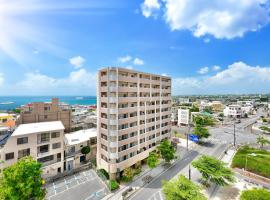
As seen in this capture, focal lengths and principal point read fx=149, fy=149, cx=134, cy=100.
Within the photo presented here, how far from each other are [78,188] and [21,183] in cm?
1410

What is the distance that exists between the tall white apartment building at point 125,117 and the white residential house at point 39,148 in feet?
31.3

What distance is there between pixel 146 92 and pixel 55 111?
108 feet

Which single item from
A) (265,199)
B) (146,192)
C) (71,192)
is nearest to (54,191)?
(71,192)

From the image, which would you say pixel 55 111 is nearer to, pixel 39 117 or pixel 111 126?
pixel 39 117

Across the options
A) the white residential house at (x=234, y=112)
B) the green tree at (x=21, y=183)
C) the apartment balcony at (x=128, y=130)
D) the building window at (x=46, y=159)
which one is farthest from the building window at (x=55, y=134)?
the white residential house at (x=234, y=112)

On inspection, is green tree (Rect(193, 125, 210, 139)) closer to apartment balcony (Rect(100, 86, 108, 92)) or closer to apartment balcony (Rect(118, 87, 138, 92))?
apartment balcony (Rect(118, 87, 138, 92))

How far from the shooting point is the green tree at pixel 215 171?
29478 millimetres

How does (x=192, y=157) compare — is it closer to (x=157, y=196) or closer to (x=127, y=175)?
(x=157, y=196)

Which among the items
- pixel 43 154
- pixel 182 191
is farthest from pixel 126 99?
pixel 43 154

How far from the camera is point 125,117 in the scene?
36594mm

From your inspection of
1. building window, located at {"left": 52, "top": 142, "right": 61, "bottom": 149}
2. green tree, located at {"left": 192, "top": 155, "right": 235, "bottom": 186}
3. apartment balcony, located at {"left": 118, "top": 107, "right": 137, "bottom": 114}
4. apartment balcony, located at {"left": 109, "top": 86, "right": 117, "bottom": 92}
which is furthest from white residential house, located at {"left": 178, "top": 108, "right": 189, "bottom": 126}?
building window, located at {"left": 52, "top": 142, "right": 61, "bottom": 149}

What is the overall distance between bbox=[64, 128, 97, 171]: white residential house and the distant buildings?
10240mm

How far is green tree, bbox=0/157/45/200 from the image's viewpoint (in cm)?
1986

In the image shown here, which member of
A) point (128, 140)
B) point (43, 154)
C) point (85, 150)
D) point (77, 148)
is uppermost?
point (128, 140)
